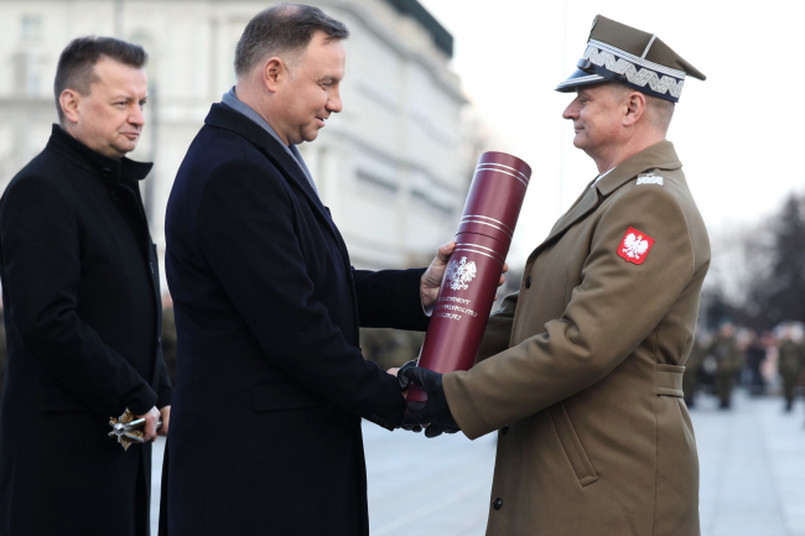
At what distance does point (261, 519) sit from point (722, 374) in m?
28.3

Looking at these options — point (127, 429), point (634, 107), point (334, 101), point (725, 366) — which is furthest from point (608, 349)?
point (725, 366)

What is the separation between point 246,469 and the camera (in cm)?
358

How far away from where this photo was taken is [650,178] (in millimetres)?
3701

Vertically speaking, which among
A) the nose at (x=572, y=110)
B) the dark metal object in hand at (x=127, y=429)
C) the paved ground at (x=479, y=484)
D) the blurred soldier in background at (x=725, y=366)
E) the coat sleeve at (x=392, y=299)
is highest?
the nose at (x=572, y=110)

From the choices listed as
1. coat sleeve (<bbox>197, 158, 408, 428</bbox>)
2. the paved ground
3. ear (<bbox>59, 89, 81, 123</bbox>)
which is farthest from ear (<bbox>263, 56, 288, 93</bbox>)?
the paved ground

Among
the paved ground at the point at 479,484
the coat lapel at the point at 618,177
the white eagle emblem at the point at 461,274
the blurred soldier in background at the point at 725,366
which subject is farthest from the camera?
the blurred soldier in background at the point at 725,366

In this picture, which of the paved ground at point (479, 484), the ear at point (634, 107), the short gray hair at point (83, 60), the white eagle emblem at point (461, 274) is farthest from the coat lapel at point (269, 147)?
the paved ground at point (479, 484)

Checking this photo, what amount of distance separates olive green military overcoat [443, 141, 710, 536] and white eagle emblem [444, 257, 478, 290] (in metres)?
0.20

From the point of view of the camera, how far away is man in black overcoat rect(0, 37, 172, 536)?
13.2 feet

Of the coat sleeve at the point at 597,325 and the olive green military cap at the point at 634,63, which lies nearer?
the coat sleeve at the point at 597,325

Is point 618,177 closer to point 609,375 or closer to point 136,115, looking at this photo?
Result: point 609,375

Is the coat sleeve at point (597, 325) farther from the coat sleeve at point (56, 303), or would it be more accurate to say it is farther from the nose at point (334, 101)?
the coat sleeve at point (56, 303)

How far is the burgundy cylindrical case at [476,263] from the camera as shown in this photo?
153 inches

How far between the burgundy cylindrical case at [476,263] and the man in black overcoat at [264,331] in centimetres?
25
